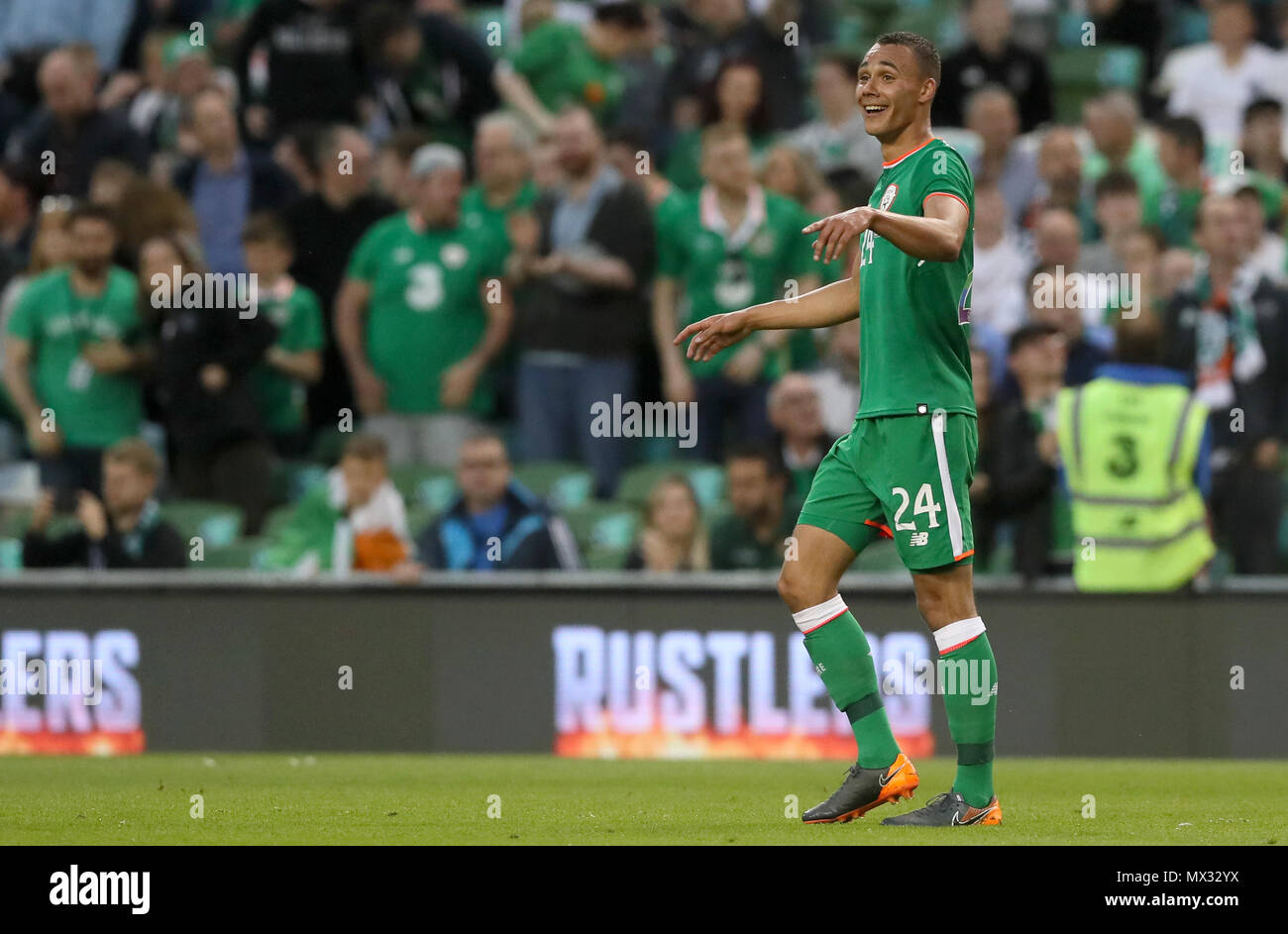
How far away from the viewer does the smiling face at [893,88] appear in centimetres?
665

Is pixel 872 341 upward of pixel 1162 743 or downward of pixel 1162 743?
upward

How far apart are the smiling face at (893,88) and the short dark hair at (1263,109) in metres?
7.19

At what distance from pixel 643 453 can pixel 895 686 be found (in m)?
2.47

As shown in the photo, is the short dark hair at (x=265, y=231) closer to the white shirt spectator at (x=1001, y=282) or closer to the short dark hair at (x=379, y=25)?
the short dark hair at (x=379, y=25)

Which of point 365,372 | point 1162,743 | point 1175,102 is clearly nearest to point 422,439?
point 365,372

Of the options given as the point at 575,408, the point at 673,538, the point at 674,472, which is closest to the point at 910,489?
the point at 673,538

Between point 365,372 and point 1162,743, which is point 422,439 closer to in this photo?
point 365,372

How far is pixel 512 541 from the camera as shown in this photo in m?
11.2

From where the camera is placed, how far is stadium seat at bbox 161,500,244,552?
1188cm

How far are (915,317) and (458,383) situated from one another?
6089mm

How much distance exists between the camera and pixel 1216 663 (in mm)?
10695

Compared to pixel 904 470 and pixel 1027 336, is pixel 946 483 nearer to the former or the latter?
pixel 904 470

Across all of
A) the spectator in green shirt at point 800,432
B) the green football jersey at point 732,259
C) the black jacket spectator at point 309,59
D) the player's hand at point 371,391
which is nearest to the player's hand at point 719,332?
the spectator in green shirt at point 800,432
